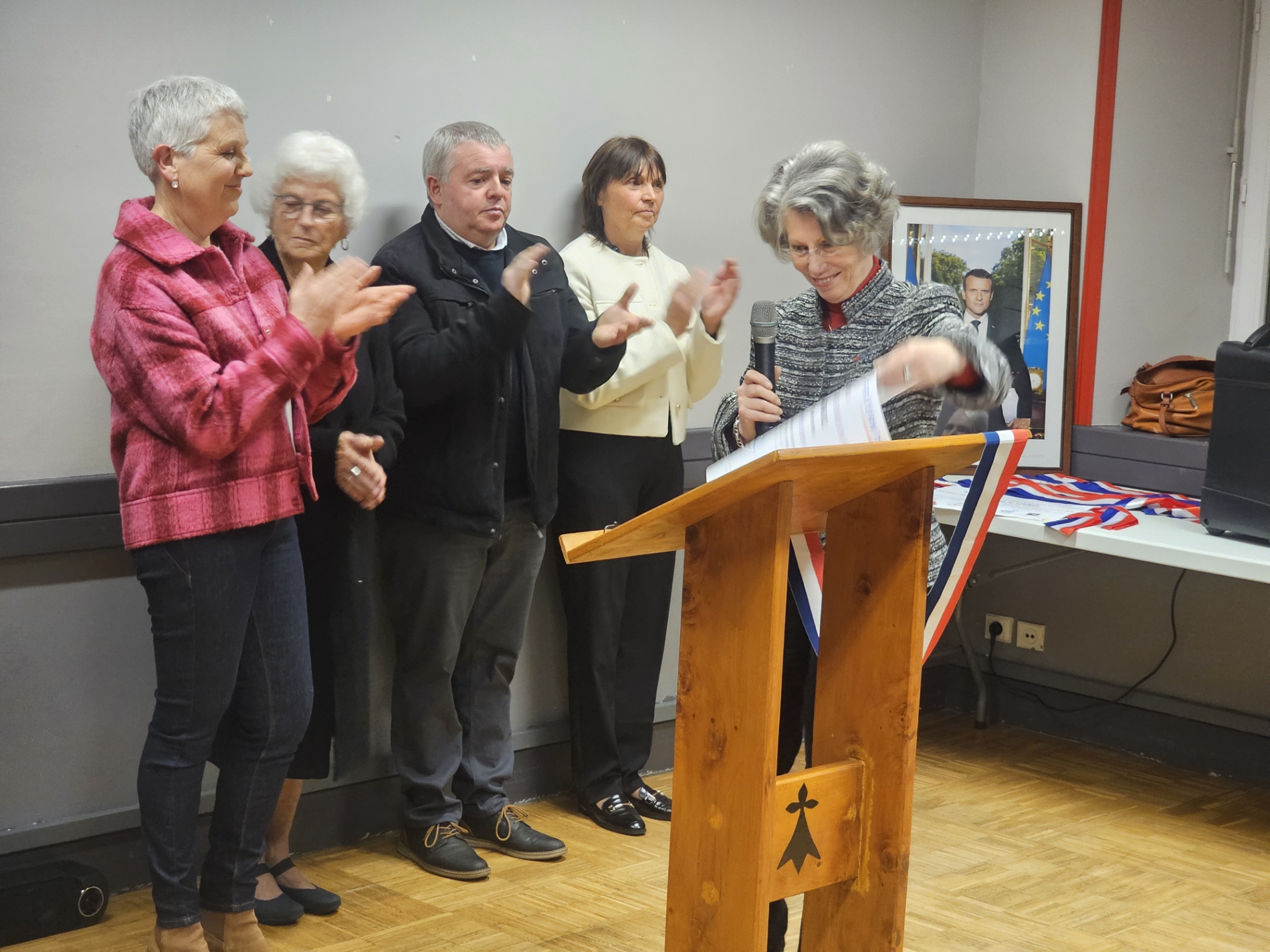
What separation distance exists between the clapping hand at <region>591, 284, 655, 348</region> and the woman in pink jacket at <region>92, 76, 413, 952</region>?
580 mm

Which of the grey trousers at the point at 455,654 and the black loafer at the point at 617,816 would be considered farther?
the black loafer at the point at 617,816

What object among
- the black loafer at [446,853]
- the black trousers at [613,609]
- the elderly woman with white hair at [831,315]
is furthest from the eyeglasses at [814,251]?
the black loafer at [446,853]

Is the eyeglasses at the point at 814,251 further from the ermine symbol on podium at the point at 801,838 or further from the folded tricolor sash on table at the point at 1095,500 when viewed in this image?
the folded tricolor sash on table at the point at 1095,500

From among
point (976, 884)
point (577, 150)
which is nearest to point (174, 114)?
point (577, 150)

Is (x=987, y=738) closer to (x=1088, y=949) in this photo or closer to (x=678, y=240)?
(x=1088, y=949)

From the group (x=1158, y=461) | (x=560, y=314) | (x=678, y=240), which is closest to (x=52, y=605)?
(x=560, y=314)

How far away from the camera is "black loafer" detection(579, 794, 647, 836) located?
326cm

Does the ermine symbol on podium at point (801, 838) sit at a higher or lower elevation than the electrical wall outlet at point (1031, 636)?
→ higher

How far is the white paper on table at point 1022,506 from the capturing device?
11.3 feet

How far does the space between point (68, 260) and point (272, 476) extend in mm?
779

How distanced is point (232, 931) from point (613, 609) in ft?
4.23

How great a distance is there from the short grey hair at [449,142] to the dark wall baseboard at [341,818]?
1474 mm

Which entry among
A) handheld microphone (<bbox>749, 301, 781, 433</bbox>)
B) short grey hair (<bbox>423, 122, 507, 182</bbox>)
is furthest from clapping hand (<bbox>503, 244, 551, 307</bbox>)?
handheld microphone (<bbox>749, 301, 781, 433</bbox>)

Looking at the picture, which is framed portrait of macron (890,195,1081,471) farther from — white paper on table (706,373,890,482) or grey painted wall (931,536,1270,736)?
white paper on table (706,373,890,482)
